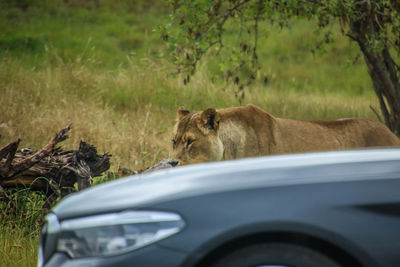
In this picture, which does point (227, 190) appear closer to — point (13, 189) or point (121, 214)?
point (121, 214)

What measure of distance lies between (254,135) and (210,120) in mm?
554

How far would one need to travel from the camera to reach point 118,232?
213 centimetres

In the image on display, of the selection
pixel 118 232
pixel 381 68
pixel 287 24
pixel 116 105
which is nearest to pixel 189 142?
pixel 287 24

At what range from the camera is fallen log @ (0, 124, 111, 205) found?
4906mm

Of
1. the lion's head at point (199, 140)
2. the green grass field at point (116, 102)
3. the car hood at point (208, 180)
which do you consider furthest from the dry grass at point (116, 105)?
the car hood at point (208, 180)

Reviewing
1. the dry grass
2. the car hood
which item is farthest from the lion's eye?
the car hood

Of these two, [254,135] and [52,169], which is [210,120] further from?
[52,169]

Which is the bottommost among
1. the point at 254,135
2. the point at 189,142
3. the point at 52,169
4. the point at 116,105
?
the point at 52,169

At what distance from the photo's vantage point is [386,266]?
208cm

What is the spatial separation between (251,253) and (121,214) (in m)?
0.51

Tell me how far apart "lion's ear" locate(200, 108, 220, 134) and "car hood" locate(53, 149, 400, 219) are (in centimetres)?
318

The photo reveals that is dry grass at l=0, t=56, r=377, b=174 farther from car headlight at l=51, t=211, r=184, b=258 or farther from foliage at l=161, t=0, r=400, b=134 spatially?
car headlight at l=51, t=211, r=184, b=258

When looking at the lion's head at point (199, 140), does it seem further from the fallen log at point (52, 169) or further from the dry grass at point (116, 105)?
the dry grass at point (116, 105)

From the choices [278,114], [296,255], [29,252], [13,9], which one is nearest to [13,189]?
[29,252]
